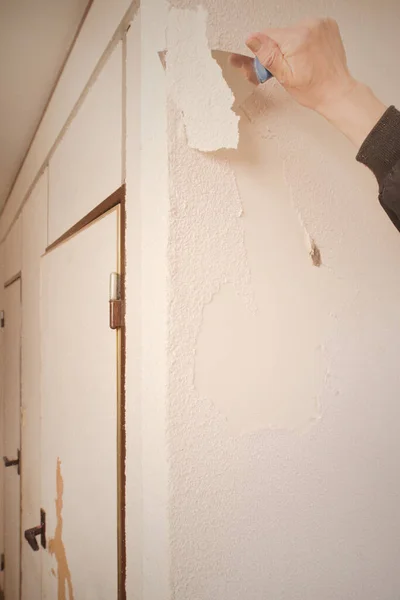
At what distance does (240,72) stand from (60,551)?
1.59 meters

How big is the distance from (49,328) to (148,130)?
41.1 inches

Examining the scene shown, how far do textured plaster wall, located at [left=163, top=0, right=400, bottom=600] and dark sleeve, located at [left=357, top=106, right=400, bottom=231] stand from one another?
0.60 feet

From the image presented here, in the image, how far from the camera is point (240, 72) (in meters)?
0.66

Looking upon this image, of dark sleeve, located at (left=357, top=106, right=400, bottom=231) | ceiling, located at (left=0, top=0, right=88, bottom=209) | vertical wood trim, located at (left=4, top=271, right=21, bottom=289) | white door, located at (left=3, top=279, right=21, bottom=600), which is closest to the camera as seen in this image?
dark sleeve, located at (left=357, top=106, right=400, bottom=231)

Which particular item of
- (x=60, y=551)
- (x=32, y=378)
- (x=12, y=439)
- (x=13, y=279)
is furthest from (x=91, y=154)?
(x=12, y=439)

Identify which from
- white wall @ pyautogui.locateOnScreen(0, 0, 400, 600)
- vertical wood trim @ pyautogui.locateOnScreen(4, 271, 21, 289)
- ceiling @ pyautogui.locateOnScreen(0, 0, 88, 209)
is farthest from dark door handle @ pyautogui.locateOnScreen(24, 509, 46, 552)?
ceiling @ pyautogui.locateOnScreen(0, 0, 88, 209)

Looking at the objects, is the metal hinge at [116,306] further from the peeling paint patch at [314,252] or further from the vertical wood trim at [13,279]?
the vertical wood trim at [13,279]

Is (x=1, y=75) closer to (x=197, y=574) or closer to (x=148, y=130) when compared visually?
(x=148, y=130)

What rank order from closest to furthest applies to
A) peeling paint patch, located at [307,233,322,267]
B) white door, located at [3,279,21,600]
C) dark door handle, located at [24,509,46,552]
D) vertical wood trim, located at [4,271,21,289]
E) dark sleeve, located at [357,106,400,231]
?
dark sleeve, located at [357,106,400,231] < peeling paint patch, located at [307,233,322,267] < dark door handle, located at [24,509,46,552] < white door, located at [3,279,21,600] < vertical wood trim, located at [4,271,21,289]

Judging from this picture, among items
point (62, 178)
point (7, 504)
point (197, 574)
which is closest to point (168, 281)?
point (197, 574)

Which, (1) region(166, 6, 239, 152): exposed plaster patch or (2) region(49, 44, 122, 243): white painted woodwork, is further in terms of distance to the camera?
(2) region(49, 44, 122, 243): white painted woodwork

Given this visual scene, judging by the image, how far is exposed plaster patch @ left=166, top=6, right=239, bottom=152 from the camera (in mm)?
620

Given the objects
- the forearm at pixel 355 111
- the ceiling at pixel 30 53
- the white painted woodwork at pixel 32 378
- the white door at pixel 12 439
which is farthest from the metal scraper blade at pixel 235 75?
the white door at pixel 12 439

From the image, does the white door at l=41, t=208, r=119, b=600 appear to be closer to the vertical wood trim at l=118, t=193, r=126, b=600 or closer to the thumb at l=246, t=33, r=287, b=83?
the vertical wood trim at l=118, t=193, r=126, b=600
